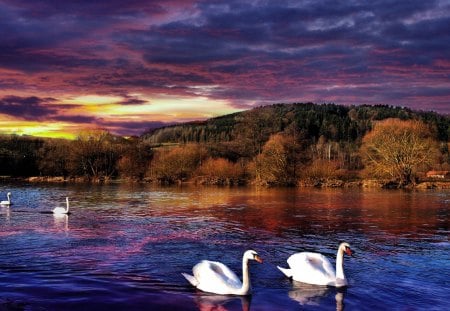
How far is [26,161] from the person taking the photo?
93.8 metres

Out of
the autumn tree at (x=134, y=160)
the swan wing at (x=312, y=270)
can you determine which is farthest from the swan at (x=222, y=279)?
the autumn tree at (x=134, y=160)

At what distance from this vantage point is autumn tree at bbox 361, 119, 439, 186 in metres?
58.8

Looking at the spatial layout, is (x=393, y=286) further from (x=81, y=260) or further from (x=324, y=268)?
(x=81, y=260)

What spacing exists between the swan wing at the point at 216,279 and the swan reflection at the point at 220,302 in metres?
0.18

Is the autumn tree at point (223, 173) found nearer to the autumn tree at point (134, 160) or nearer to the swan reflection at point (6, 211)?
the autumn tree at point (134, 160)

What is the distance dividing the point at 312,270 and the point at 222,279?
8.46 ft

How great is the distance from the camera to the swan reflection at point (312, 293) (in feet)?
37.4

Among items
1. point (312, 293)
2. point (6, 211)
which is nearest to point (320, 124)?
point (6, 211)

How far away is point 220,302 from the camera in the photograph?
440 inches

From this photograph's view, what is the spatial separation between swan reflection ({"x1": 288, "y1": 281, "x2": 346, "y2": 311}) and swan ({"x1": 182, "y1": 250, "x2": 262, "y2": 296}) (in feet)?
3.99

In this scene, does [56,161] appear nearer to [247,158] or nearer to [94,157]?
[94,157]

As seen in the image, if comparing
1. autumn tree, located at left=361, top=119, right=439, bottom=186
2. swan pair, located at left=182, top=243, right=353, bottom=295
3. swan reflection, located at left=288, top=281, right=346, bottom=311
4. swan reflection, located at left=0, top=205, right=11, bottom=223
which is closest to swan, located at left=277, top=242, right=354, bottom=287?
swan pair, located at left=182, top=243, right=353, bottom=295

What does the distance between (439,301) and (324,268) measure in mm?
2805

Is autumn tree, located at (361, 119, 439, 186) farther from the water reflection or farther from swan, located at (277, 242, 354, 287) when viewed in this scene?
the water reflection
